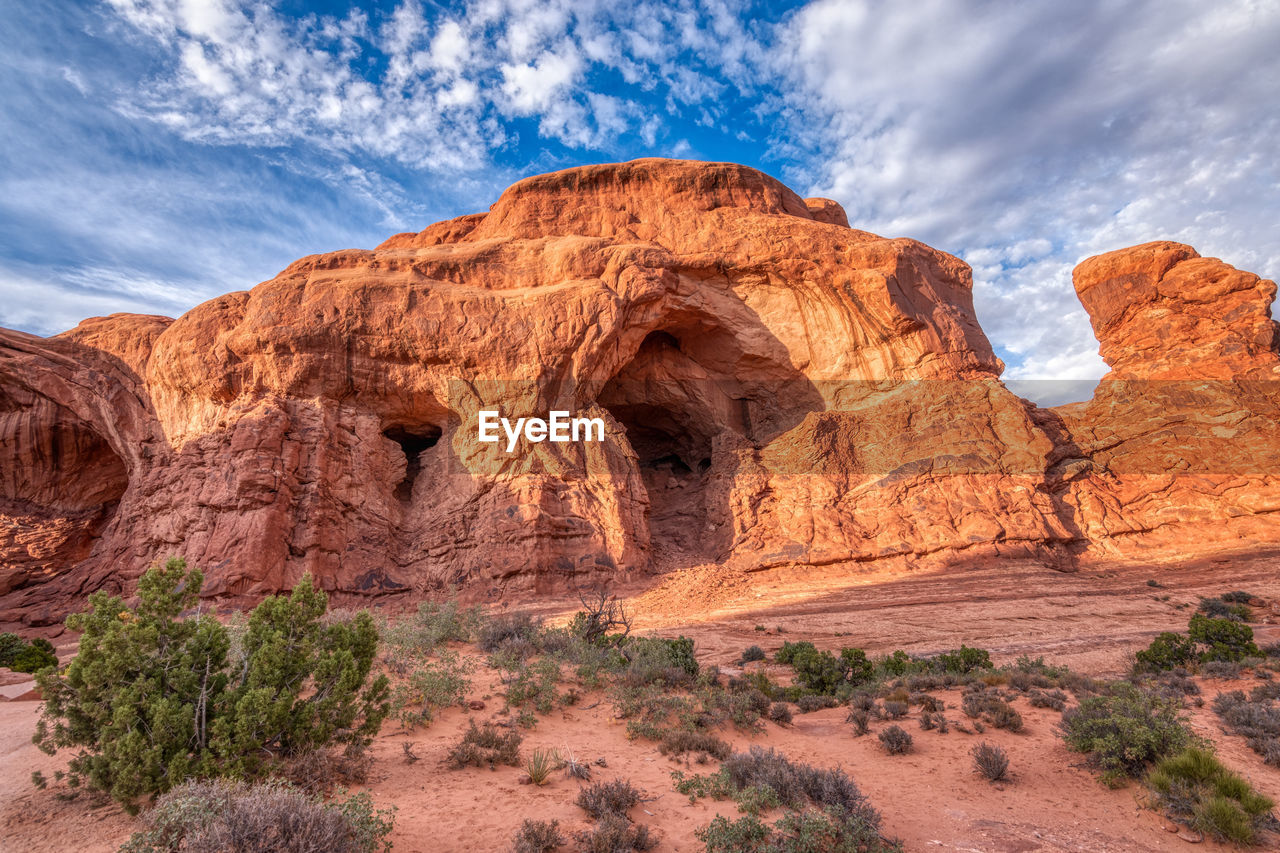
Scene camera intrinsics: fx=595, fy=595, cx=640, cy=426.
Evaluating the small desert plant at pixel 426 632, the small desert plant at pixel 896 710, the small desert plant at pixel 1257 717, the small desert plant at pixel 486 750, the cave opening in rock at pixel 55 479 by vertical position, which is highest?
the cave opening in rock at pixel 55 479

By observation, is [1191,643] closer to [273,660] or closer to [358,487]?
[273,660]

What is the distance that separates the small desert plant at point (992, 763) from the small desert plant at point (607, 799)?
10.3 feet

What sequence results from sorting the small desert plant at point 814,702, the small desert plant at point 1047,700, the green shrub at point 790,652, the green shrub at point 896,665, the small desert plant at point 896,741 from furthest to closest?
the green shrub at point 790,652
the green shrub at point 896,665
the small desert plant at point 814,702
the small desert plant at point 1047,700
the small desert plant at point 896,741

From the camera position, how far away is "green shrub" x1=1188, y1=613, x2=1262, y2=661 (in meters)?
8.54

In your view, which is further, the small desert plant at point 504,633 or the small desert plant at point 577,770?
the small desert plant at point 504,633

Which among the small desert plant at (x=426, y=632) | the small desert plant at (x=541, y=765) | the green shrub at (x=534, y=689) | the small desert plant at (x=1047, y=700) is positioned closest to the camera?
the small desert plant at (x=541, y=765)

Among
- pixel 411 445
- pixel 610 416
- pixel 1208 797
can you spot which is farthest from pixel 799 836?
pixel 411 445

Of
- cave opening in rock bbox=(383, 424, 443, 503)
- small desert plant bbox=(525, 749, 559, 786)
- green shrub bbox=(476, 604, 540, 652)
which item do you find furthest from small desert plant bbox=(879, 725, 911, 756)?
cave opening in rock bbox=(383, 424, 443, 503)

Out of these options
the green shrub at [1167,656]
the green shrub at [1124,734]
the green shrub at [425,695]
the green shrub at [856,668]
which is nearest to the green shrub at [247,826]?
the green shrub at [425,695]

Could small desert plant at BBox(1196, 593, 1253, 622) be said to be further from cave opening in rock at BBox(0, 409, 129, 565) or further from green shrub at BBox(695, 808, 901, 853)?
cave opening in rock at BBox(0, 409, 129, 565)

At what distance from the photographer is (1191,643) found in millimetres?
8891

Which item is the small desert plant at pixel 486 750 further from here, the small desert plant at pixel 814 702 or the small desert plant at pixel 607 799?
the small desert plant at pixel 814 702

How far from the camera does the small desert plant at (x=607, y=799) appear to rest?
4.38 m

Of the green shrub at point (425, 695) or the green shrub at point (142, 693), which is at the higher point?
the green shrub at point (142, 693)
